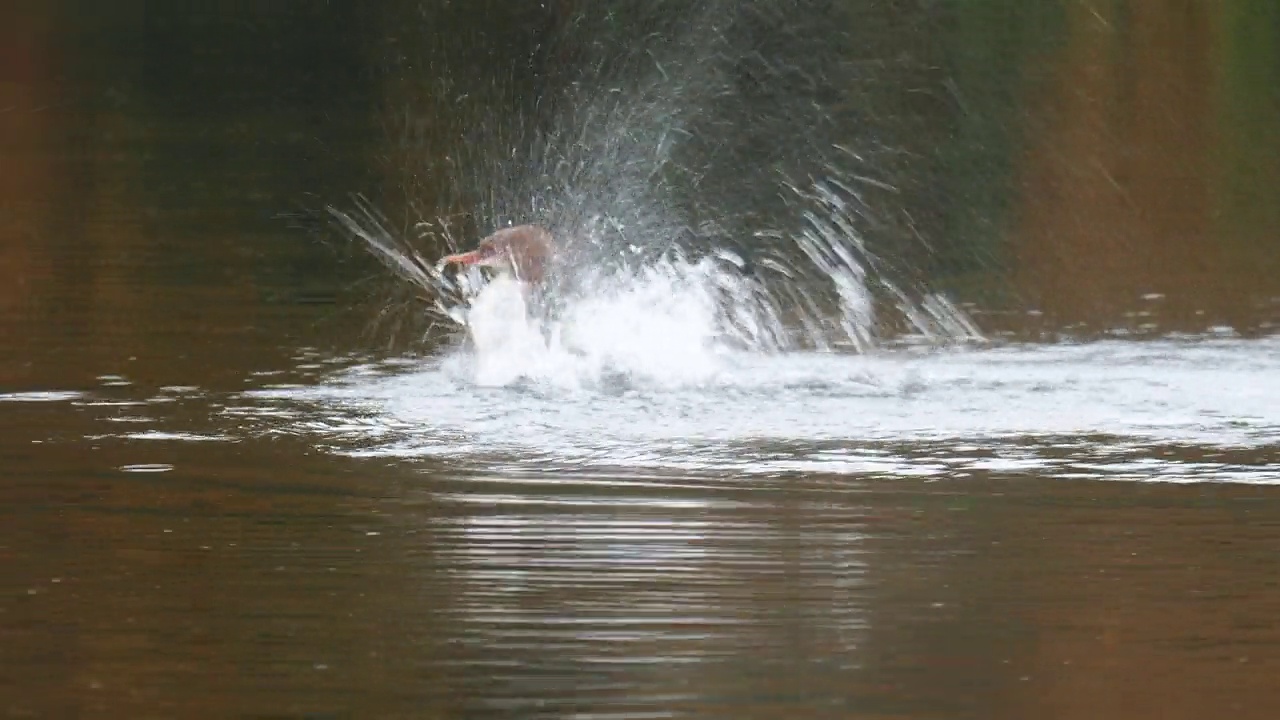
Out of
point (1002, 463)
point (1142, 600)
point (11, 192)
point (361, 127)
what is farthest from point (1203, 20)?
point (1142, 600)

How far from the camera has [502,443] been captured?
11.5 metres

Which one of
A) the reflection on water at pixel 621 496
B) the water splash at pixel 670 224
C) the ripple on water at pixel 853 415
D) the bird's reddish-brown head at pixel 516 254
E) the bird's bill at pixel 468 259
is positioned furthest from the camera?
the bird's reddish-brown head at pixel 516 254

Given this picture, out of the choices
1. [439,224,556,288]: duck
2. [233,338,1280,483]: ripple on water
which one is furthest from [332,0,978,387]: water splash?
[233,338,1280,483]: ripple on water

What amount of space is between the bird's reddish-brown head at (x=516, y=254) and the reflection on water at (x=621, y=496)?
596 mm

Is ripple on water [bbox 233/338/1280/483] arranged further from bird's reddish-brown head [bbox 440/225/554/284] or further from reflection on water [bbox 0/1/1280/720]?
bird's reddish-brown head [bbox 440/225/554/284]

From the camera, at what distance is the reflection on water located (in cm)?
757

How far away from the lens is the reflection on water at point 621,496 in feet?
24.8

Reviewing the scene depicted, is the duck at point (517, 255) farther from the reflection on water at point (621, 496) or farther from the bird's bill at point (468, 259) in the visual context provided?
the reflection on water at point (621, 496)

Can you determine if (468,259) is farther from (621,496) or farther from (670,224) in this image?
(670,224)

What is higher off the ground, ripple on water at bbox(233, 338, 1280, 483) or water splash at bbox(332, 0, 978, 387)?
water splash at bbox(332, 0, 978, 387)

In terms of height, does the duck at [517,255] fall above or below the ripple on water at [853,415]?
above

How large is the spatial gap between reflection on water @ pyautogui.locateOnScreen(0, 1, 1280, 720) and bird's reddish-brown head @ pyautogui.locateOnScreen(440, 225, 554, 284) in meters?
0.60

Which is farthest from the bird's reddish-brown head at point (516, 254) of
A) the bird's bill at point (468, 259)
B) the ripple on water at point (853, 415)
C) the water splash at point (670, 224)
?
the ripple on water at point (853, 415)

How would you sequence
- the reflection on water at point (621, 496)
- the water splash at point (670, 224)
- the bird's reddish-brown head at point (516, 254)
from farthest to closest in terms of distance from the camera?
the bird's reddish-brown head at point (516, 254) → the water splash at point (670, 224) → the reflection on water at point (621, 496)
